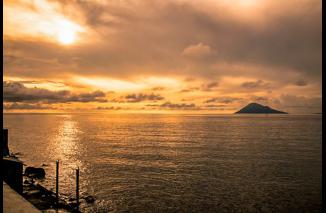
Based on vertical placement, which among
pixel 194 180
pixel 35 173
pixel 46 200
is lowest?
pixel 194 180

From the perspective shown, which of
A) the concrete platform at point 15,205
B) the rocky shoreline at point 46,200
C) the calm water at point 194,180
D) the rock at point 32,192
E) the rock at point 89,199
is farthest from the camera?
the rock at point 89,199

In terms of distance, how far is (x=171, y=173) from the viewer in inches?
1825

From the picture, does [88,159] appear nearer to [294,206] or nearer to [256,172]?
[256,172]

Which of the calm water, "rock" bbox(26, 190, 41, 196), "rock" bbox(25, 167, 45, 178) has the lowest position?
the calm water

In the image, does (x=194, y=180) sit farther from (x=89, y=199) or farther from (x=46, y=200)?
(x=46, y=200)

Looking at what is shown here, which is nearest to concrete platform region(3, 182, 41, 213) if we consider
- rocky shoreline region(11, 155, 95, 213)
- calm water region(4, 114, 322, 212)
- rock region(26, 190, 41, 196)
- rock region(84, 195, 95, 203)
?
rocky shoreline region(11, 155, 95, 213)

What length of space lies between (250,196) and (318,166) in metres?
25.9

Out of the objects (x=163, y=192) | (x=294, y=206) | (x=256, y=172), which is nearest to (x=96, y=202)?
(x=163, y=192)

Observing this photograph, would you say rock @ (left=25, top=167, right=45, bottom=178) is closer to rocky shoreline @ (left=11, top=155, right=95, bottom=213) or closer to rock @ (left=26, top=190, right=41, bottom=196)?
rocky shoreline @ (left=11, top=155, right=95, bottom=213)

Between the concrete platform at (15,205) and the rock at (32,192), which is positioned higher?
the concrete platform at (15,205)

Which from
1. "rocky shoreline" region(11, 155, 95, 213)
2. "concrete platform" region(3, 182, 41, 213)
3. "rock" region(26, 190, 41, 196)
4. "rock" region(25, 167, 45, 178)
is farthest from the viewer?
"rock" region(25, 167, 45, 178)

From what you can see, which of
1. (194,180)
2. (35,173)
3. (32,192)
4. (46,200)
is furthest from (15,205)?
(35,173)

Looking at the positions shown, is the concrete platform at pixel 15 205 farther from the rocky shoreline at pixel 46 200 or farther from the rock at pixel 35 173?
the rock at pixel 35 173

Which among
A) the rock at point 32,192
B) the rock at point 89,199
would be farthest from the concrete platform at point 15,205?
the rock at point 32,192
